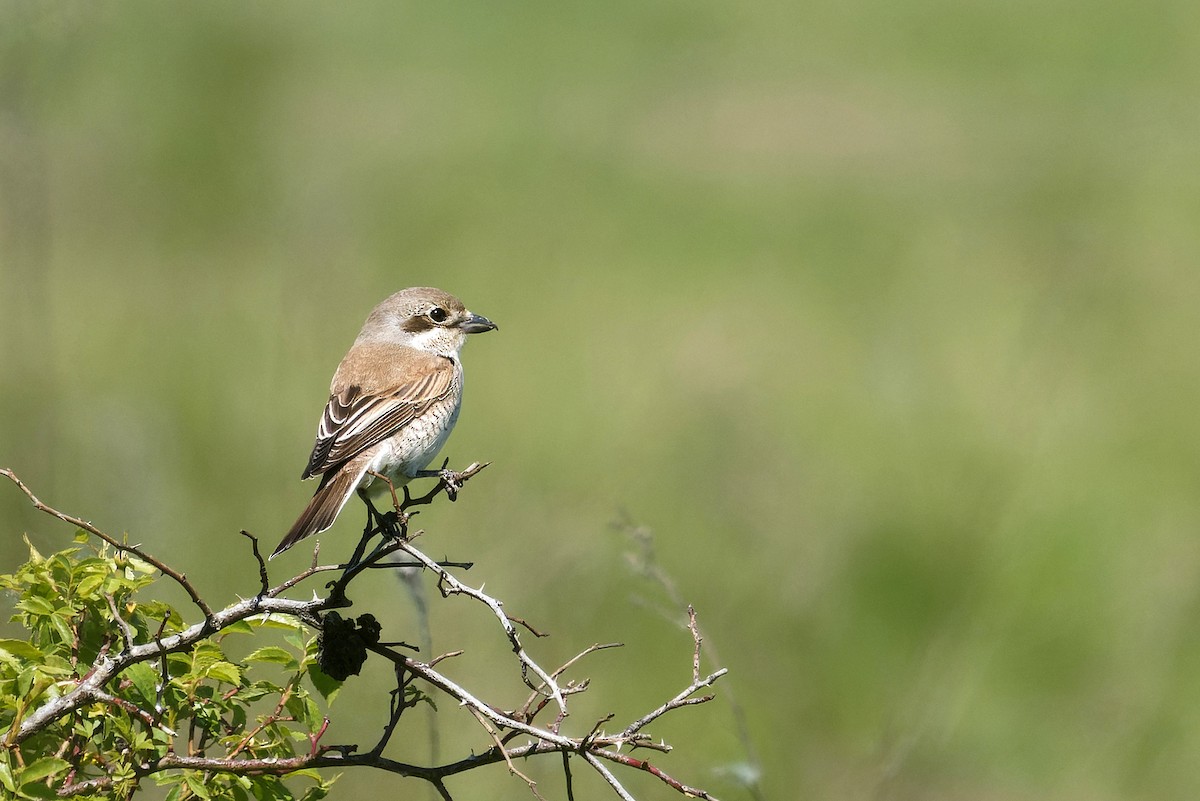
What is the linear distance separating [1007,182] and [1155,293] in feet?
9.00

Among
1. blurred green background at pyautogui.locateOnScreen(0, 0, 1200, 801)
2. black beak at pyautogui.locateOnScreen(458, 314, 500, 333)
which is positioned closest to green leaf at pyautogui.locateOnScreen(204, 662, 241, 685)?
blurred green background at pyautogui.locateOnScreen(0, 0, 1200, 801)

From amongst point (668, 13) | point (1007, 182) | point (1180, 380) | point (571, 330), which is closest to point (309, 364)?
point (571, 330)

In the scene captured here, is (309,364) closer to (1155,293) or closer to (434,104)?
(1155,293)

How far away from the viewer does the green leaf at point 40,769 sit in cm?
221

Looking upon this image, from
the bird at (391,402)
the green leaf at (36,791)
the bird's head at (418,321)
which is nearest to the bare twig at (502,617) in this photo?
the green leaf at (36,791)

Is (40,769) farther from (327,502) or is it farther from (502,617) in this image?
(327,502)

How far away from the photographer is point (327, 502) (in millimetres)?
3777

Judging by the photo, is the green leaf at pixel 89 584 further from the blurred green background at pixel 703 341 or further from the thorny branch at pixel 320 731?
the blurred green background at pixel 703 341

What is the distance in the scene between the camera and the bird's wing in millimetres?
4059

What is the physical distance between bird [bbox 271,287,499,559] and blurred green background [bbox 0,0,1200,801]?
75 centimetres

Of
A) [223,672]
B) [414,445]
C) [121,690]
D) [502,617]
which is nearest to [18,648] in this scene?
[121,690]

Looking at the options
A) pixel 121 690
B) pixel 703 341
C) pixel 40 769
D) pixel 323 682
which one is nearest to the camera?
pixel 40 769

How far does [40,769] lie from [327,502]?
1.59m

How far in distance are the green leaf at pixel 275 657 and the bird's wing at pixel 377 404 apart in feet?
4.44
